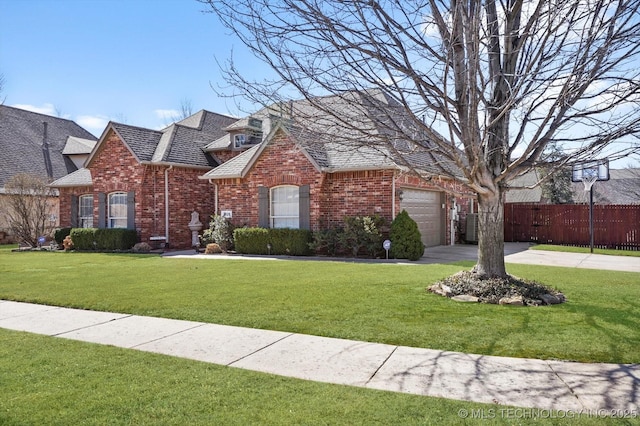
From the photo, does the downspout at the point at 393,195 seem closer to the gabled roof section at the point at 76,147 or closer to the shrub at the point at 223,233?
the shrub at the point at 223,233

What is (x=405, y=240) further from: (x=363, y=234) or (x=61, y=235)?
(x=61, y=235)

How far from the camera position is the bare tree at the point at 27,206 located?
21.3 meters

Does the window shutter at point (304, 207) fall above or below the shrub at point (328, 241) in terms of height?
above

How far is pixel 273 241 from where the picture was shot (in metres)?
16.6

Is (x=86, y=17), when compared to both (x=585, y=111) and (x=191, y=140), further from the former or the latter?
(x=585, y=111)

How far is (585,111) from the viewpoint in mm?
6945

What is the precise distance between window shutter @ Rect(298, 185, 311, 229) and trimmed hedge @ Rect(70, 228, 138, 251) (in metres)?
7.77

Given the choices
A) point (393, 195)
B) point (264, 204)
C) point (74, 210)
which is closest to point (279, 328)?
point (393, 195)

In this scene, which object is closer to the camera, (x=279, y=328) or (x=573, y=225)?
(x=279, y=328)

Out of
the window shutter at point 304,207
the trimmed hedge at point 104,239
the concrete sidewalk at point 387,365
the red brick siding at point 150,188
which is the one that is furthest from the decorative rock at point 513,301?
the trimmed hedge at point 104,239

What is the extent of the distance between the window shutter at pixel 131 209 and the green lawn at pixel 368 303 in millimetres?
6665

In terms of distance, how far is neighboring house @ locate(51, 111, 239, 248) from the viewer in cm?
1942

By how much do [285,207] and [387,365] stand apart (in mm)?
12846

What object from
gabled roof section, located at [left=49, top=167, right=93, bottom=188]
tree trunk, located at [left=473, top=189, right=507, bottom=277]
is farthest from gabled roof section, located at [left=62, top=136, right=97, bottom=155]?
tree trunk, located at [left=473, top=189, right=507, bottom=277]
